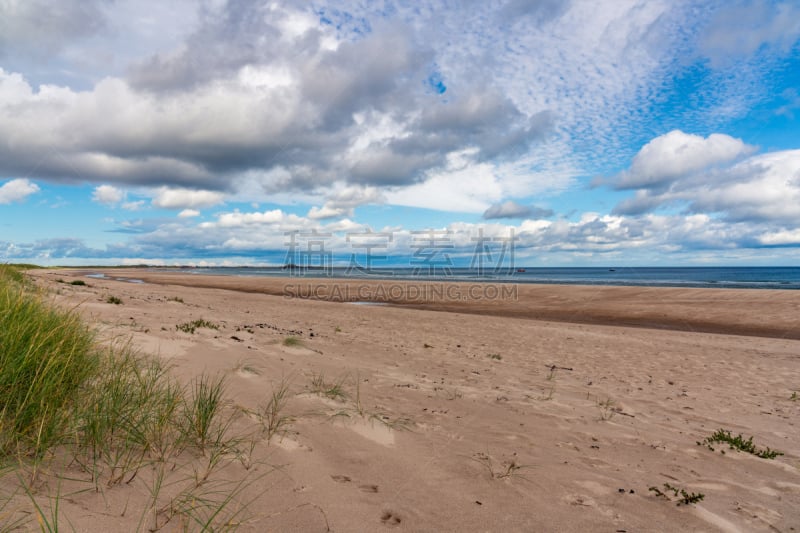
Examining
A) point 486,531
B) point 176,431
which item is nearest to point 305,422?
point 176,431

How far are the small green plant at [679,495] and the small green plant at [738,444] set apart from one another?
1709 millimetres

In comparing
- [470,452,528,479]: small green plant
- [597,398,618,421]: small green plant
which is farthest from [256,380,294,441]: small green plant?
[597,398,618,421]: small green plant

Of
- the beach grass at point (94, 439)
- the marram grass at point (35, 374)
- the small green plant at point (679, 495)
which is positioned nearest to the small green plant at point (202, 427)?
Result: the beach grass at point (94, 439)

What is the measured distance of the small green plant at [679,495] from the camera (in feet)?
11.5

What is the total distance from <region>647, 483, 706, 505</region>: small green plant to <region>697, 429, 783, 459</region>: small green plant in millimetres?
1709

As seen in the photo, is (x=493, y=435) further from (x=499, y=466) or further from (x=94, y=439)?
(x=94, y=439)

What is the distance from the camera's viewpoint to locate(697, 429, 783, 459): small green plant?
4.85 metres

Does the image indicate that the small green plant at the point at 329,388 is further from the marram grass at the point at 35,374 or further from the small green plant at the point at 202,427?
the marram grass at the point at 35,374

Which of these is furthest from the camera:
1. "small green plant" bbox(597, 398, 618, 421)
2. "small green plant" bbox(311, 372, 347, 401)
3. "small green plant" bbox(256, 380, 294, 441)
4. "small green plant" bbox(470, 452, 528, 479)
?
"small green plant" bbox(597, 398, 618, 421)

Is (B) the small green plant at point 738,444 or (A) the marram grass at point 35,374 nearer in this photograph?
(A) the marram grass at point 35,374

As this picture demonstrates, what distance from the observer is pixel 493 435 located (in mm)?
4766

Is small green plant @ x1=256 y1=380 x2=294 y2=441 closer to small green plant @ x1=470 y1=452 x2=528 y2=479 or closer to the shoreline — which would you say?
small green plant @ x1=470 y1=452 x2=528 y2=479

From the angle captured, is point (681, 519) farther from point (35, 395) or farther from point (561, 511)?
point (35, 395)

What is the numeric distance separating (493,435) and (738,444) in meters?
3.04
